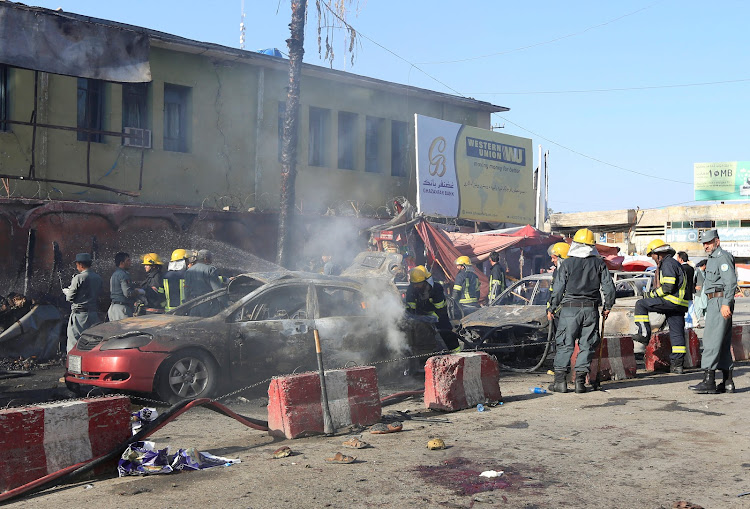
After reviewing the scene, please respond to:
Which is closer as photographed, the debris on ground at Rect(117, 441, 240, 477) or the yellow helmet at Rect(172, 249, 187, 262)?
the debris on ground at Rect(117, 441, 240, 477)

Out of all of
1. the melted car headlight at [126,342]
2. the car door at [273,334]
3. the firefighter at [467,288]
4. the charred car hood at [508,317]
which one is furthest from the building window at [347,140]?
the melted car headlight at [126,342]

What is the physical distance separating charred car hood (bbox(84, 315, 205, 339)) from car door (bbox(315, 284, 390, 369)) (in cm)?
156

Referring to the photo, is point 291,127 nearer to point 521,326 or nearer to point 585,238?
point 521,326

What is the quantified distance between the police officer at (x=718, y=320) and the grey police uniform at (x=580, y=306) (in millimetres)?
1220

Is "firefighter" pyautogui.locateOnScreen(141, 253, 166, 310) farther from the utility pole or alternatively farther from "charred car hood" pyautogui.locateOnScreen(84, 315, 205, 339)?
"charred car hood" pyautogui.locateOnScreen(84, 315, 205, 339)

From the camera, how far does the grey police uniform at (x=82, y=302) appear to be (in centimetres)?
1066

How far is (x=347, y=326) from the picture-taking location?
916cm

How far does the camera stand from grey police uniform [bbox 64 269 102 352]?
10.7 metres

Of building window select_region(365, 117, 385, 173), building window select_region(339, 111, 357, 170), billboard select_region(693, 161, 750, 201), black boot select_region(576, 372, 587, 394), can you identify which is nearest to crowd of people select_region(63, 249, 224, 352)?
black boot select_region(576, 372, 587, 394)

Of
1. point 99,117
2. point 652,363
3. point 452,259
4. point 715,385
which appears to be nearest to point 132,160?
point 99,117

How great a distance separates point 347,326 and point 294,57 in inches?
302

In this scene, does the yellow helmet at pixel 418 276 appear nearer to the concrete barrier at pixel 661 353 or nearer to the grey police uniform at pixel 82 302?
the concrete barrier at pixel 661 353

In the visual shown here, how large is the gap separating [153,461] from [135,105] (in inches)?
595

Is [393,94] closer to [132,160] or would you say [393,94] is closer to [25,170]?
[132,160]
